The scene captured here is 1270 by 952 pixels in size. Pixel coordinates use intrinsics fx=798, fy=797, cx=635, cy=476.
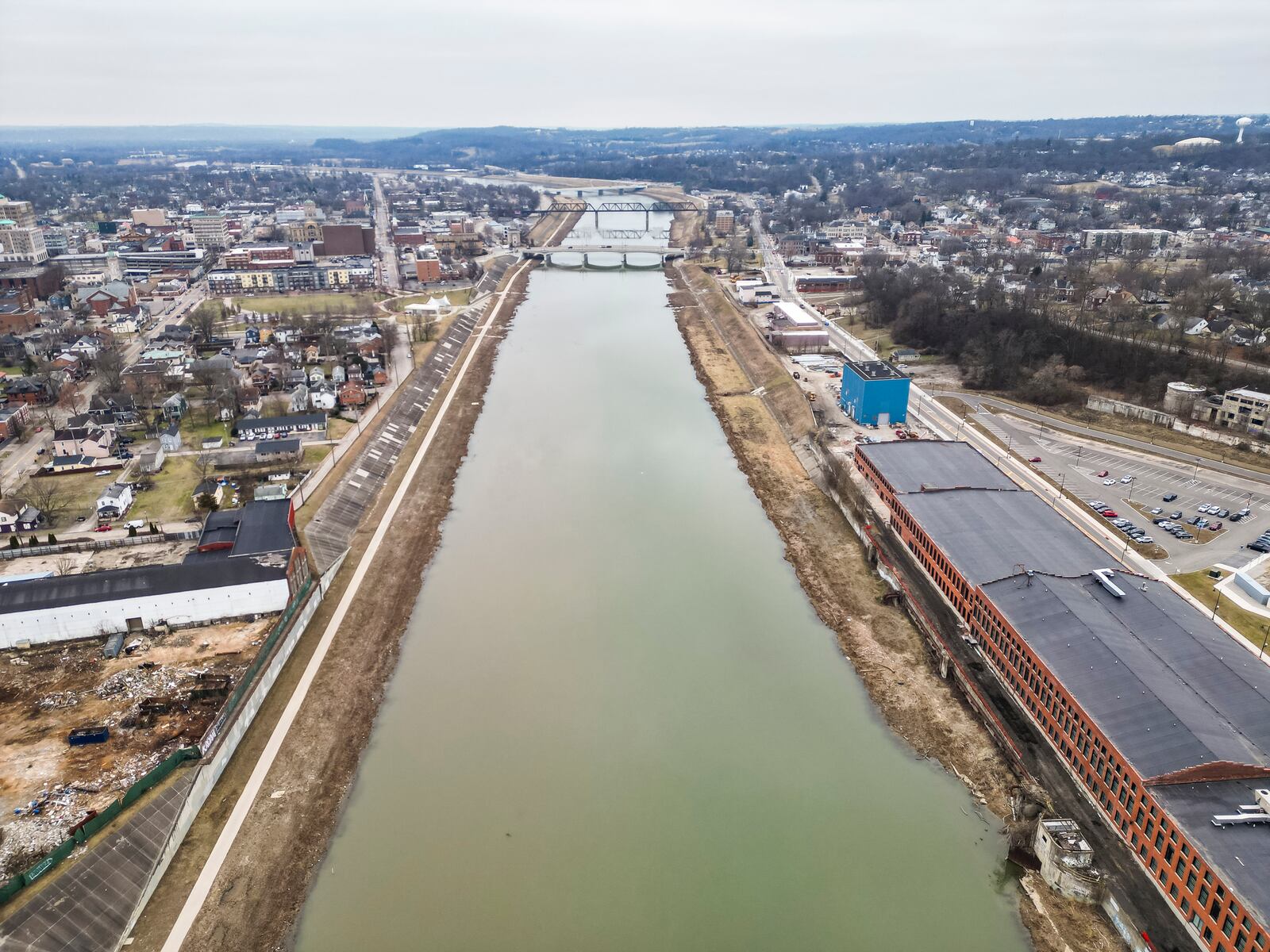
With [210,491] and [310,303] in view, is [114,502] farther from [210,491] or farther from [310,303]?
[310,303]

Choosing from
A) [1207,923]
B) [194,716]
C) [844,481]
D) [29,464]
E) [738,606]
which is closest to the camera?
[1207,923]

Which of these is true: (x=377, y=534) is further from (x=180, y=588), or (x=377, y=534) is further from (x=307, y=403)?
(x=307, y=403)

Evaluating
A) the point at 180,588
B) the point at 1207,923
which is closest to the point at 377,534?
the point at 180,588

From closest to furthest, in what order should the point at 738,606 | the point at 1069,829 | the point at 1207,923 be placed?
1. the point at 1207,923
2. the point at 1069,829
3. the point at 738,606

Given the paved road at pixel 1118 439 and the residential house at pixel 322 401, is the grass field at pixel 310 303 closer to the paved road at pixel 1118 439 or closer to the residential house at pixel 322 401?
the residential house at pixel 322 401

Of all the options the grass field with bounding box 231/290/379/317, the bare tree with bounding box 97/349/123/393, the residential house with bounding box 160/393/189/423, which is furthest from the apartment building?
the residential house with bounding box 160/393/189/423

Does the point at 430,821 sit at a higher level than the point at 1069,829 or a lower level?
lower

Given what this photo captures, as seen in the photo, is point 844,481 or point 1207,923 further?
point 844,481

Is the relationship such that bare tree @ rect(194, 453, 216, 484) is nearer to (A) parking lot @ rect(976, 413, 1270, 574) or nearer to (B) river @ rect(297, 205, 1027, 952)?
(B) river @ rect(297, 205, 1027, 952)
